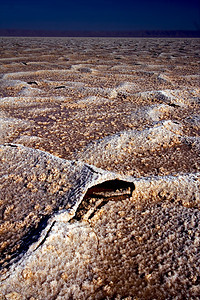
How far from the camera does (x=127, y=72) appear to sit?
199 inches

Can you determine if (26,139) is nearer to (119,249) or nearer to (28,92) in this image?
(119,249)

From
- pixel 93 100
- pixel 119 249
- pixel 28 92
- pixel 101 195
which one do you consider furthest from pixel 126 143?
pixel 28 92

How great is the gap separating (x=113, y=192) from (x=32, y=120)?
55.1 inches

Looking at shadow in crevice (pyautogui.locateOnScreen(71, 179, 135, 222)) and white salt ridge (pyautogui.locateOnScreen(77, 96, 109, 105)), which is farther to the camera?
white salt ridge (pyautogui.locateOnScreen(77, 96, 109, 105))

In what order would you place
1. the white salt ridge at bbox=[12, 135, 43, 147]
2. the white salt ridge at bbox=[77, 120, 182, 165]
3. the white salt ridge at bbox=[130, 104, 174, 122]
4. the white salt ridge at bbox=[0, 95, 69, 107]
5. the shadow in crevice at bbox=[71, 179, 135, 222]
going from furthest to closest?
the white salt ridge at bbox=[0, 95, 69, 107], the white salt ridge at bbox=[130, 104, 174, 122], the white salt ridge at bbox=[12, 135, 43, 147], the white salt ridge at bbox=[77, 120, 182, 165], the shadow in crevice at bbox=[71, 179, 135, 222]

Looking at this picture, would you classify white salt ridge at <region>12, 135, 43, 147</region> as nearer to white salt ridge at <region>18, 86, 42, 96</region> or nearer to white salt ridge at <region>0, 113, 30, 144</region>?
white salt ridge at <region>0, 113, 30, 144</region>

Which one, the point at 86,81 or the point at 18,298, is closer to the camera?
the point at 18,298

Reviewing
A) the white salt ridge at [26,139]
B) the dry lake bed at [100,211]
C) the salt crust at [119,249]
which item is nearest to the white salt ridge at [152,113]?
the dry lake bed at [100,211]

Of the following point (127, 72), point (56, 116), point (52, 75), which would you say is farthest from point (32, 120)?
point (127, 72)

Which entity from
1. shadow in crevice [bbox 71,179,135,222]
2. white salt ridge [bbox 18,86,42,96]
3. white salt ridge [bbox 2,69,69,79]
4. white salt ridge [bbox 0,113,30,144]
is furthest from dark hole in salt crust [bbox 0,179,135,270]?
white salt ridge [bbox 2,69,69,79]

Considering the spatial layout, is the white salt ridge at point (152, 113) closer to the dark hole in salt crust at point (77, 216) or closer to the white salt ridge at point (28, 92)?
the dark hole in salt crust at point (77, 216)

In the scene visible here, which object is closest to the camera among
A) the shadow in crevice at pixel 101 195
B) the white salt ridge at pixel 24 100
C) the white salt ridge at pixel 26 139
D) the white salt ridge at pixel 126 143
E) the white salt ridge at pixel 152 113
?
the shadow in crevice at pixel 101 195

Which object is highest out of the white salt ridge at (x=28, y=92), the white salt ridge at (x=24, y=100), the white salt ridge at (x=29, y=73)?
the white salt ridge at (x=29, y=73)

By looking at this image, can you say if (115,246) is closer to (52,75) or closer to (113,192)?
(113,192)
